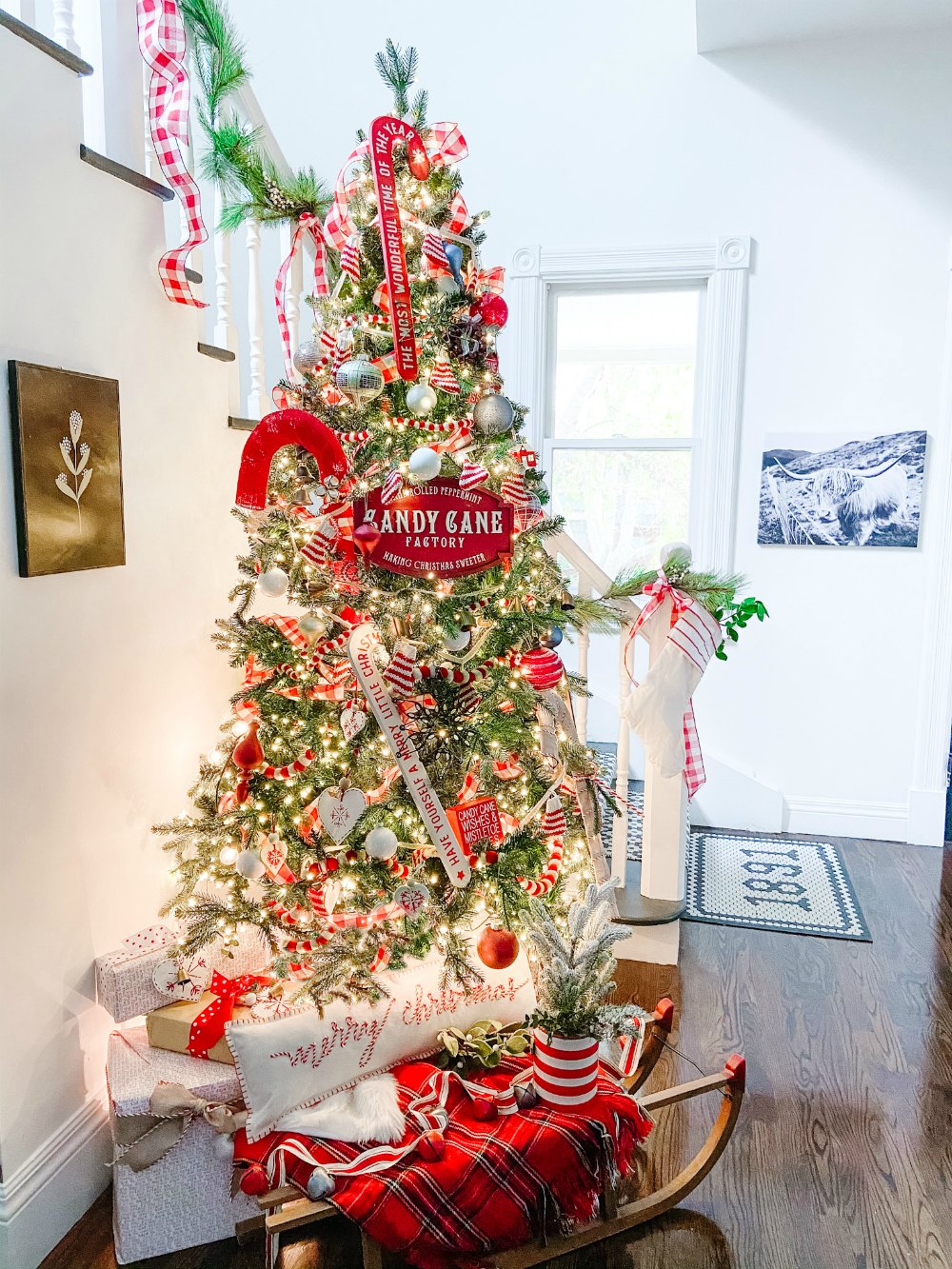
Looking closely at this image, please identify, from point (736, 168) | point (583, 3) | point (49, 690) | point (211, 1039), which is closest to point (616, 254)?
point (736, 168)

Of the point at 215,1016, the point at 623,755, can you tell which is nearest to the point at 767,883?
the point at 623,755

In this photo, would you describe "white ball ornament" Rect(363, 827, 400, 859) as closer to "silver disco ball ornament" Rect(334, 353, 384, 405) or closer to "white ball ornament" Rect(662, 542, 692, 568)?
"silver disco ball ornament" Rect(334, 353, 384, 405)

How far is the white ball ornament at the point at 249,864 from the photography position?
183cm

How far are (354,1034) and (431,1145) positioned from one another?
0.85 ft

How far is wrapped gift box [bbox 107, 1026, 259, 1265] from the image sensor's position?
63.5 inches

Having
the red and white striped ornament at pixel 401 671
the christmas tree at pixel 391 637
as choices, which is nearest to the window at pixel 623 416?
the christmas tree at pixel 391 637

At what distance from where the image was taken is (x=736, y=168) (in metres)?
3.51

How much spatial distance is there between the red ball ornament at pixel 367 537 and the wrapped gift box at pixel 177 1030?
0.94 metres

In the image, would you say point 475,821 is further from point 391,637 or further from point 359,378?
point 359,378

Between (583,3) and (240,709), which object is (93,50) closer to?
(240,709)

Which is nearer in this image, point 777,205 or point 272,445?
point 272,445

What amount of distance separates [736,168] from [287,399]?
8.05ft

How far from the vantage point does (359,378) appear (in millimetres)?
1737

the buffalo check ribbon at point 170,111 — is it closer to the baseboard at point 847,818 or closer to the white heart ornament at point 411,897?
the white heart ornament at point 411,897
